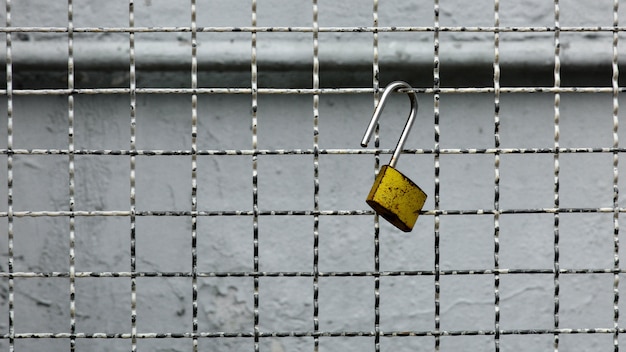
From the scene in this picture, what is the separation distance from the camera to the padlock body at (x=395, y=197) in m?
0.83

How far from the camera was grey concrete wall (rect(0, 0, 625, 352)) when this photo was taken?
4.58 ft

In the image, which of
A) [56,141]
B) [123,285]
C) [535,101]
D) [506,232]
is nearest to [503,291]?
[506,232]

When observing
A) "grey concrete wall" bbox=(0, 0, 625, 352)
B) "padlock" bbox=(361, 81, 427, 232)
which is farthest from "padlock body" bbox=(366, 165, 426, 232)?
"grey concrete wall" bbox=(0, 0, 625, 352)

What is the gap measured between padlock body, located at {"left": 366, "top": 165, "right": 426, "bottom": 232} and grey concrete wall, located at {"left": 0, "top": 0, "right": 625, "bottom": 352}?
1.81 ft

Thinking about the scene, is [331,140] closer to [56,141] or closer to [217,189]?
[217,189]

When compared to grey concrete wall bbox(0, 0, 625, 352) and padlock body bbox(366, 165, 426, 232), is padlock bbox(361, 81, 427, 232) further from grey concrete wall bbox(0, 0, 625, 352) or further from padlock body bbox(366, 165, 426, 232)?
grey concrete wall bbox(0, 0, 625, 352)

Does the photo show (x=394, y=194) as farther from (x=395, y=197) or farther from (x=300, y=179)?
(x=300, y=179)

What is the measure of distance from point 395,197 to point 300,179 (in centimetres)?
59

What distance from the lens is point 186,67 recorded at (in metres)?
1.39

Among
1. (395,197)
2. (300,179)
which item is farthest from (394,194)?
(300,179)

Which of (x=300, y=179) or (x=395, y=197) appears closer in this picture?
(x=395, y=197)

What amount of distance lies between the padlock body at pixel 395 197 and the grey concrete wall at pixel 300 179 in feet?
1.81

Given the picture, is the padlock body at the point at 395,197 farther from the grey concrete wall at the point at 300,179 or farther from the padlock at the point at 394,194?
the grey concrete wall at the point at 300,179

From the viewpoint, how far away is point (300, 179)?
4.66 ft
